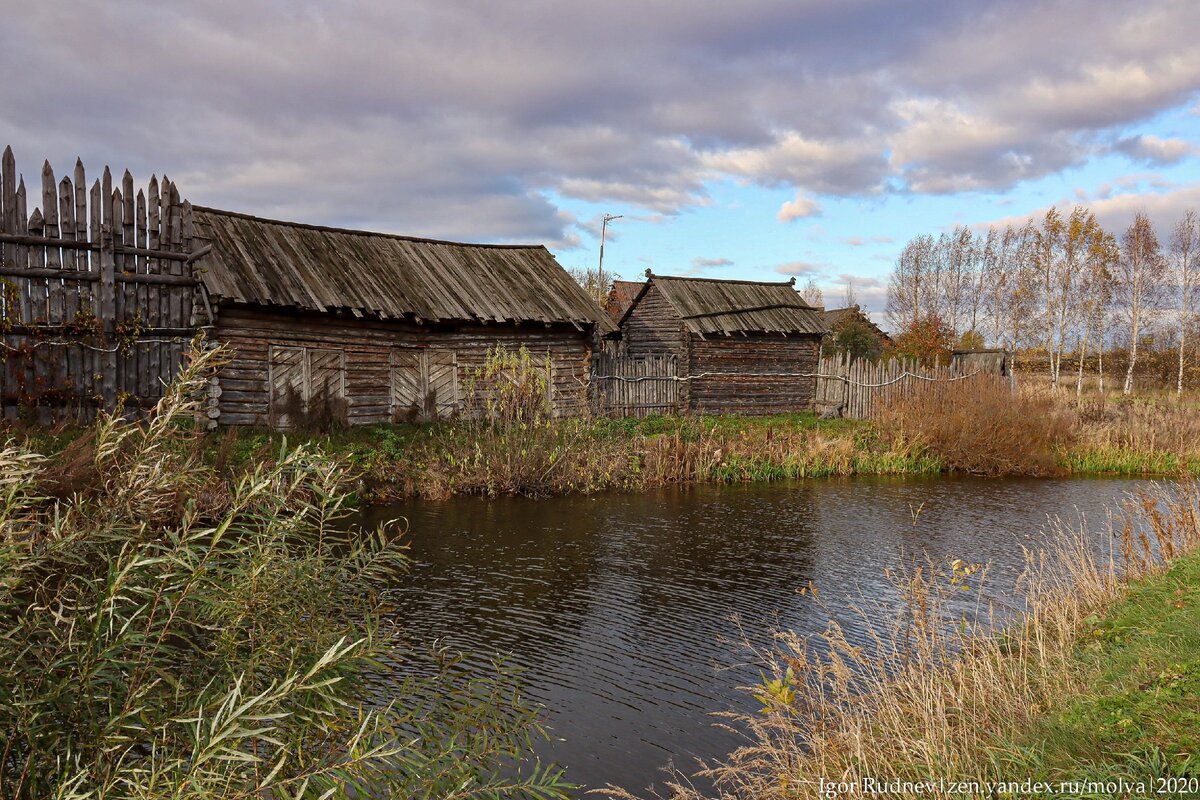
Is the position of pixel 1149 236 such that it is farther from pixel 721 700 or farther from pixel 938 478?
pixel 721 700

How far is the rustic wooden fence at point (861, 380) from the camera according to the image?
25172 mm

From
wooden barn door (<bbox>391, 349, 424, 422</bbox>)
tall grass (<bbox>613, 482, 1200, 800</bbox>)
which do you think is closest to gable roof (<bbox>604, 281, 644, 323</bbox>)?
wooden barn door (<bbox>391, 349, 424, 422</bbox>)

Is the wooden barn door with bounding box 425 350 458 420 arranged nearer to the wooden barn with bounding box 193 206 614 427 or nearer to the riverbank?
the wooden barn with bounding box 193 206 614 427

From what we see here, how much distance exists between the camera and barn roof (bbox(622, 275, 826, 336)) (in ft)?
91.8

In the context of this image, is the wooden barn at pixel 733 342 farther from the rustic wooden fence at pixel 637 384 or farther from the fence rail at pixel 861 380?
the fence rail at pixel 861 380

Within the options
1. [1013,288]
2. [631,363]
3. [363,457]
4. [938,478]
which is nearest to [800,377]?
[631,363]

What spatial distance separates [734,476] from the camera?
1739 cm

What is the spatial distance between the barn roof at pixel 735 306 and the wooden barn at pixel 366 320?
604 cm

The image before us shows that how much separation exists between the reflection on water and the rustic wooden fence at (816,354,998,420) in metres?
8.76

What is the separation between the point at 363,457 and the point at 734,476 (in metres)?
7.49

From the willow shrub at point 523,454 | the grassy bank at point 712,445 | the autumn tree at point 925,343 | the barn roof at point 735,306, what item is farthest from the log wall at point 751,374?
the willow shrub at point 523,454

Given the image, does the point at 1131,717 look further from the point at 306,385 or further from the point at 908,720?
the point at 306,385

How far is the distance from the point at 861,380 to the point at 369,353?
50.5 feet

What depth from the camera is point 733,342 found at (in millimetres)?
28234
